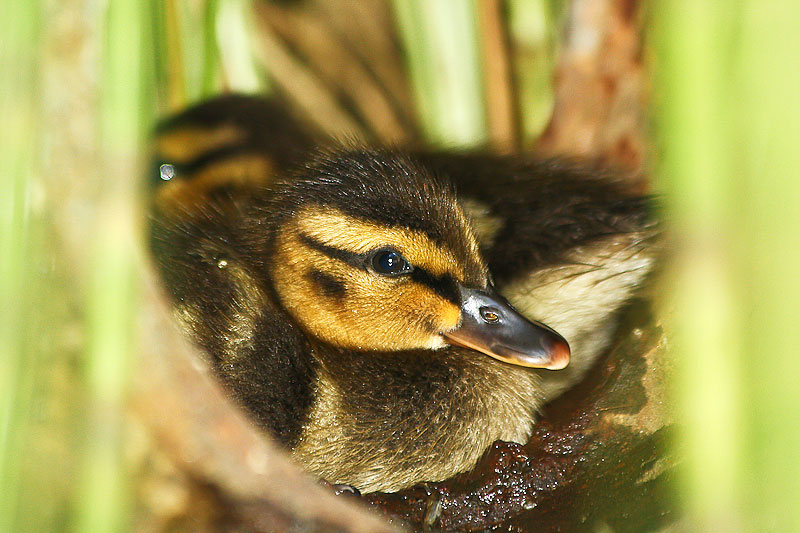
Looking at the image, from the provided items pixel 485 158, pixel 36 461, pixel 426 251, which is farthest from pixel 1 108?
pixel 485 158

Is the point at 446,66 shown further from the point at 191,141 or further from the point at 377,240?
the point at 377,240

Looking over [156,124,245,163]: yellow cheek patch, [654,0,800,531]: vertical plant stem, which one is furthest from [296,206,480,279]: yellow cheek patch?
[654,0,800,531]: vertical plant stem

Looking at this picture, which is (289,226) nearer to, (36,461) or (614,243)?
(614,243)

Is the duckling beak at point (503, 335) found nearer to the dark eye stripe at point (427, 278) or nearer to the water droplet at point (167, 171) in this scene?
the dark eye stripe at point (427, 278)

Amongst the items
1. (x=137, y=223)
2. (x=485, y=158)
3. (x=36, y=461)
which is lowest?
(x=485, y=158)

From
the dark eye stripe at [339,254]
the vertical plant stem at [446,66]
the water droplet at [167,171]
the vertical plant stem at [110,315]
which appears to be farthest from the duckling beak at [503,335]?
the water droplet at [167,171]

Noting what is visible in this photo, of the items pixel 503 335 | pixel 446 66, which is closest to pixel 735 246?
pixel 503 335
